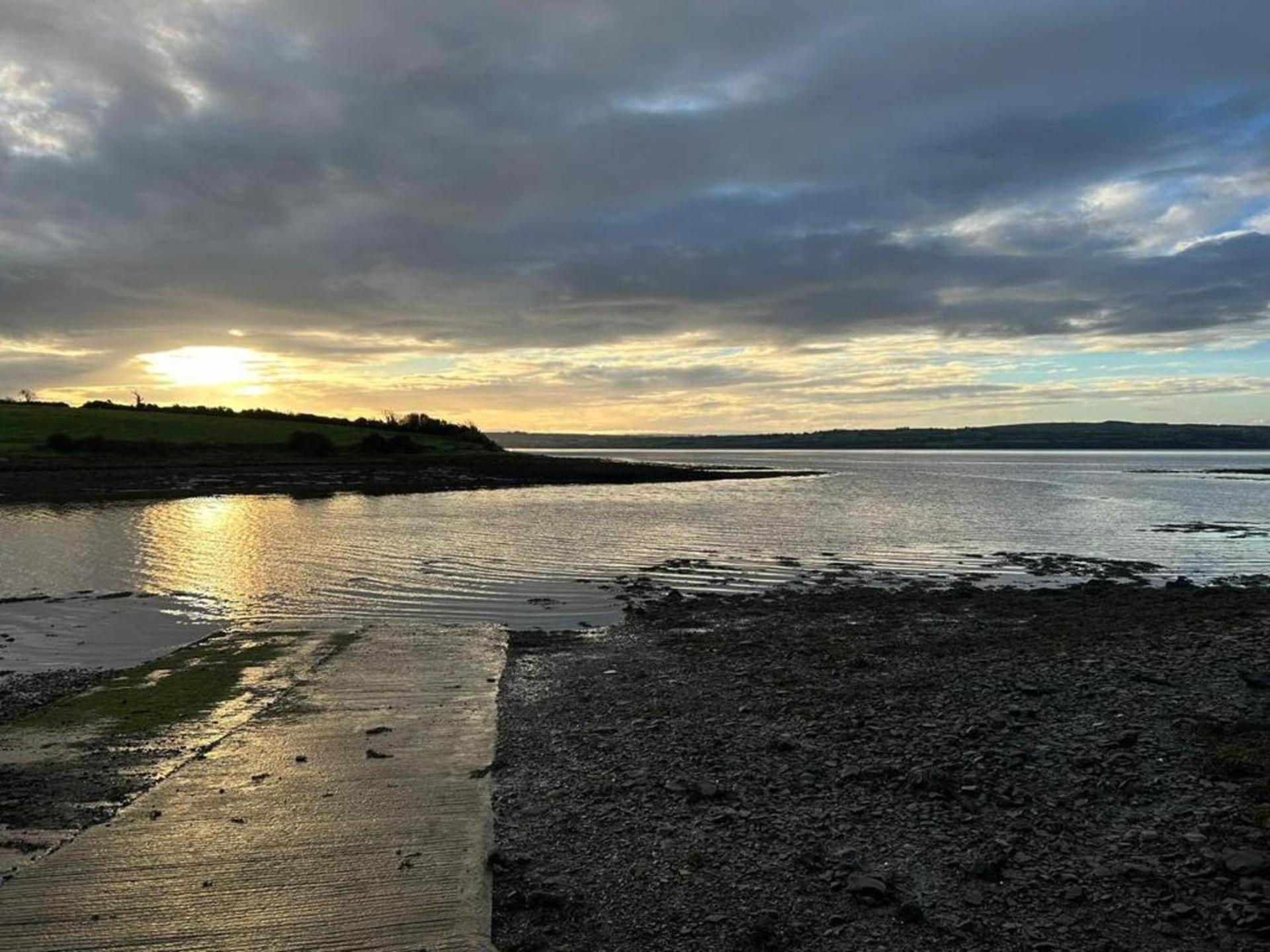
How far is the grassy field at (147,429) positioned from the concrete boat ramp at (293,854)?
239 ft

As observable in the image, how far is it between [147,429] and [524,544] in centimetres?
7290

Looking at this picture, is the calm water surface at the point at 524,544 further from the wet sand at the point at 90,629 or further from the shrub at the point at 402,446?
the shrub at the point at 402,446

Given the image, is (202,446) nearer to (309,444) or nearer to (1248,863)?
(309,444)

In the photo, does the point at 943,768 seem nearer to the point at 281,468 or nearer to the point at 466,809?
the point at 466,809

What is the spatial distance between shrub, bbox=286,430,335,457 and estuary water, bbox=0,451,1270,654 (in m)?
32.8

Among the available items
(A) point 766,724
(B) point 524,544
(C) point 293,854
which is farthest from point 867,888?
(B) point 524,544

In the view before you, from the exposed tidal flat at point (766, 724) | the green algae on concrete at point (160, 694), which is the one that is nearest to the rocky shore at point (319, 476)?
the exposed tidal flat at point (766, 724)

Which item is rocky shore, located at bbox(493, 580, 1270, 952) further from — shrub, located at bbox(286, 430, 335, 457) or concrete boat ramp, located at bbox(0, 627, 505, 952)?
shrub, located at bbox(286, 430, 335, 457)

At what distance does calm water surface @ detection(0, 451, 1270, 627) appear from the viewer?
22562 millimetres

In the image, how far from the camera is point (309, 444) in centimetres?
9050

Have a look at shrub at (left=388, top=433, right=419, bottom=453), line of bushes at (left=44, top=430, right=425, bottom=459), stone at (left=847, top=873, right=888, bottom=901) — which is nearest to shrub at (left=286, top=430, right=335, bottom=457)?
line of bushes at (left=44, top=430, right=425, bottom=459)

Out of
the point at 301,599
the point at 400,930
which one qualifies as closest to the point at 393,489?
the point at 301,599

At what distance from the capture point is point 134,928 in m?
6.01

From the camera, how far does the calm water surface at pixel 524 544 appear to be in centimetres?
2256
